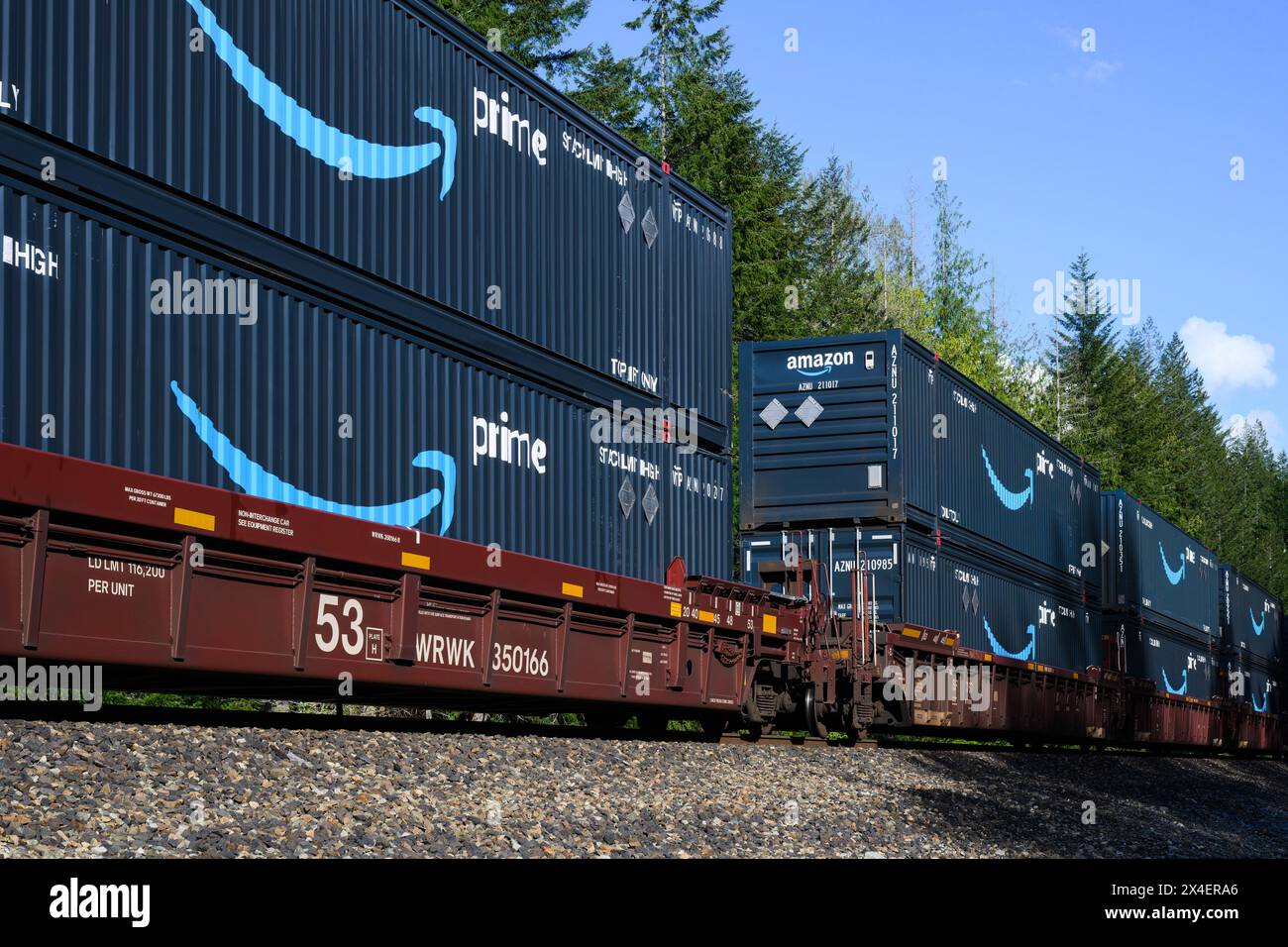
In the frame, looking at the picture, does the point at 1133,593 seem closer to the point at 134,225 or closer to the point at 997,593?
the point at 997,593

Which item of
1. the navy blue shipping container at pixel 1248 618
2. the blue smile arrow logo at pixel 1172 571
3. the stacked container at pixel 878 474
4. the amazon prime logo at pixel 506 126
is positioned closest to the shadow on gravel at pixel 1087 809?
the stacked container at pixel 878 474

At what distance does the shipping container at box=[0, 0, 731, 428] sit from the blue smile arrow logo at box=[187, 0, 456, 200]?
0.02 meters

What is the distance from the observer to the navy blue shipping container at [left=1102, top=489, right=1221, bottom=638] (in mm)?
32656

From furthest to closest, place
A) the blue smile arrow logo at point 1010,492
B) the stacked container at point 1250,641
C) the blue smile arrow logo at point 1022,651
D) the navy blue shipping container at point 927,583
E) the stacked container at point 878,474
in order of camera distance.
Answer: the stacked container at point 1250,641, the blue smile arrow logo at point 1010,492, the blue smile arrow logo at point 1022,651, the stacked container at point 878,474, the navy blue shipping container at point 927,583

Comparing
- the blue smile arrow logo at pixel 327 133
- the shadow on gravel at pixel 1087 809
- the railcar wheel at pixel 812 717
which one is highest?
the blue smile arrow logo at pixel 327 133

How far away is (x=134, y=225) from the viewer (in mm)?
9805

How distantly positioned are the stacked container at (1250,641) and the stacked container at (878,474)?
2238 centimetres

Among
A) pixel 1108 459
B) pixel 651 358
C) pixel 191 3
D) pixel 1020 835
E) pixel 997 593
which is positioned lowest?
pixel 1020 835

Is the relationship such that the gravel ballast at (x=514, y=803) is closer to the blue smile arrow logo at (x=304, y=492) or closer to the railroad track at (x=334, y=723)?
the railroad track at (x=334, y=723)

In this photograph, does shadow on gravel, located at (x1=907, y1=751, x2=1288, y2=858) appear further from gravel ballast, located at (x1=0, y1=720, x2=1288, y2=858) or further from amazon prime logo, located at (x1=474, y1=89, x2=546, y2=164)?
amazon prime logo, located at (x1=474, y1=89, x2=546, y2=164)

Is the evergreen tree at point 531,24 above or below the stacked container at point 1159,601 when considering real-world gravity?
above

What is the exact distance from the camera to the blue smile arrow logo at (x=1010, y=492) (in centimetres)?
2419
